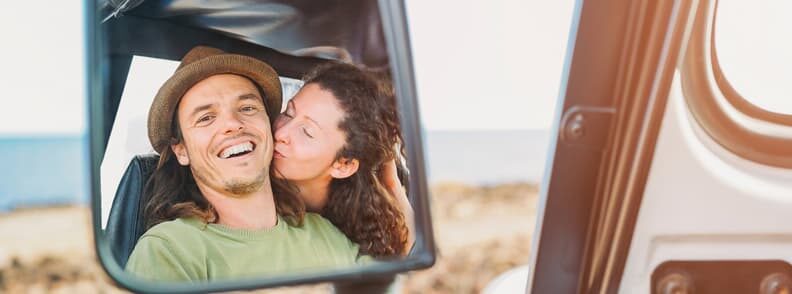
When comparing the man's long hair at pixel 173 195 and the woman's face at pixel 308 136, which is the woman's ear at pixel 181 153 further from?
the woman's face at pixel 308 136

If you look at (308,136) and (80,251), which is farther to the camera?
(80,251)

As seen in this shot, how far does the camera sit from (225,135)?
3.15 ft

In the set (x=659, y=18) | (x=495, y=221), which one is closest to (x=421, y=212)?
(x=659, y=18)

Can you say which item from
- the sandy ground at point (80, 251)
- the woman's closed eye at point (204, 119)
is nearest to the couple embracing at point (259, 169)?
the woman's closed eye at point (204, 119)

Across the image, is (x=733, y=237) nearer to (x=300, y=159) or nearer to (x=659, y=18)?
(x=659, y=18)

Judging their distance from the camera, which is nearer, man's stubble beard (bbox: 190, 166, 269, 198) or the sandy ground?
man's stubble beard (bbox: 190, 166, 269, 198)

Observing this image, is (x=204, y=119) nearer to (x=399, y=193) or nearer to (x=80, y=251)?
(x=399, y=193)

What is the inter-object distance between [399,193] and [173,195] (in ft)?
1.13

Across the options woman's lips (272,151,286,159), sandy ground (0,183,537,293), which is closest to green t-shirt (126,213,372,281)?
woman's lips (272,151,286,159)

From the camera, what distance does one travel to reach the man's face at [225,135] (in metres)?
0.95

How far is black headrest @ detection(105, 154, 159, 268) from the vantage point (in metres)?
0.96

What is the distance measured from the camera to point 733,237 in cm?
125

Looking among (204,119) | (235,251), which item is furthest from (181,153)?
(235,251)

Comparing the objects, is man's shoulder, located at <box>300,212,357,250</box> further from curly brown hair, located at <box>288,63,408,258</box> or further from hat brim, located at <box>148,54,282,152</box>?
hat brim, located at <box>148,54,282,152</box>
